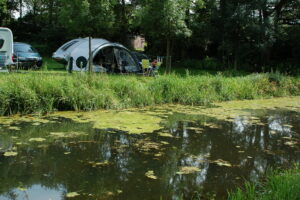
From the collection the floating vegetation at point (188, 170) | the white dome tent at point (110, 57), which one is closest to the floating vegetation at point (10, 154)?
the floating vegetation at point (188, 170)

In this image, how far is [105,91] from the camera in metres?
9.71

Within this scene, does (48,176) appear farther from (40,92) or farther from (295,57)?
(295,57)

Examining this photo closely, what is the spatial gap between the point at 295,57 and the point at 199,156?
17669 millimetres

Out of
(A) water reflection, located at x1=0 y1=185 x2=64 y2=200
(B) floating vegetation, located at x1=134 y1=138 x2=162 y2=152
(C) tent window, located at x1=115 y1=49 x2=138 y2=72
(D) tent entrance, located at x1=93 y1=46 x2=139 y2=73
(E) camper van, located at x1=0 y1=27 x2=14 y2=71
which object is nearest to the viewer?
(A) water reflection, located at x1=0 y1=185 x2=64 y2=200

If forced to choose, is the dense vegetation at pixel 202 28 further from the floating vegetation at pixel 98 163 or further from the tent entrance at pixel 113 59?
the floating vegetation at pixel 98 163

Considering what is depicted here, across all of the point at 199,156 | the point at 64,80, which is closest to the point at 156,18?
the point at 64,80

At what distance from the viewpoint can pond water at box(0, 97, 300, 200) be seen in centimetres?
452

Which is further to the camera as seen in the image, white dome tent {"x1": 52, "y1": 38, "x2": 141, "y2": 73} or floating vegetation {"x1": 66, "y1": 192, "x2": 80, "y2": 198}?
white dome tent {"x1": 52, "y1": 38, "x2": 141, "y2": 73}

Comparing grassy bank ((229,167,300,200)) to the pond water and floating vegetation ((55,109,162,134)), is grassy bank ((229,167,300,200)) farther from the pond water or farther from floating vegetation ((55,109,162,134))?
floating vegetation ((55,109,162,134))

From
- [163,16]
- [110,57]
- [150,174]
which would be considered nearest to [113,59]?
[110,57]

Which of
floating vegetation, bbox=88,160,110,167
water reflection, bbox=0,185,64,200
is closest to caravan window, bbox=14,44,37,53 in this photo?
floating vegetation, bbox=88,160,110,167

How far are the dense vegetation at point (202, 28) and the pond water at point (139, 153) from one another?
8451 millimetres

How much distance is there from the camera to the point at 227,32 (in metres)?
19.8

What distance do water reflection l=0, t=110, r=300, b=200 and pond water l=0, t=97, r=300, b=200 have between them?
0.01 m
